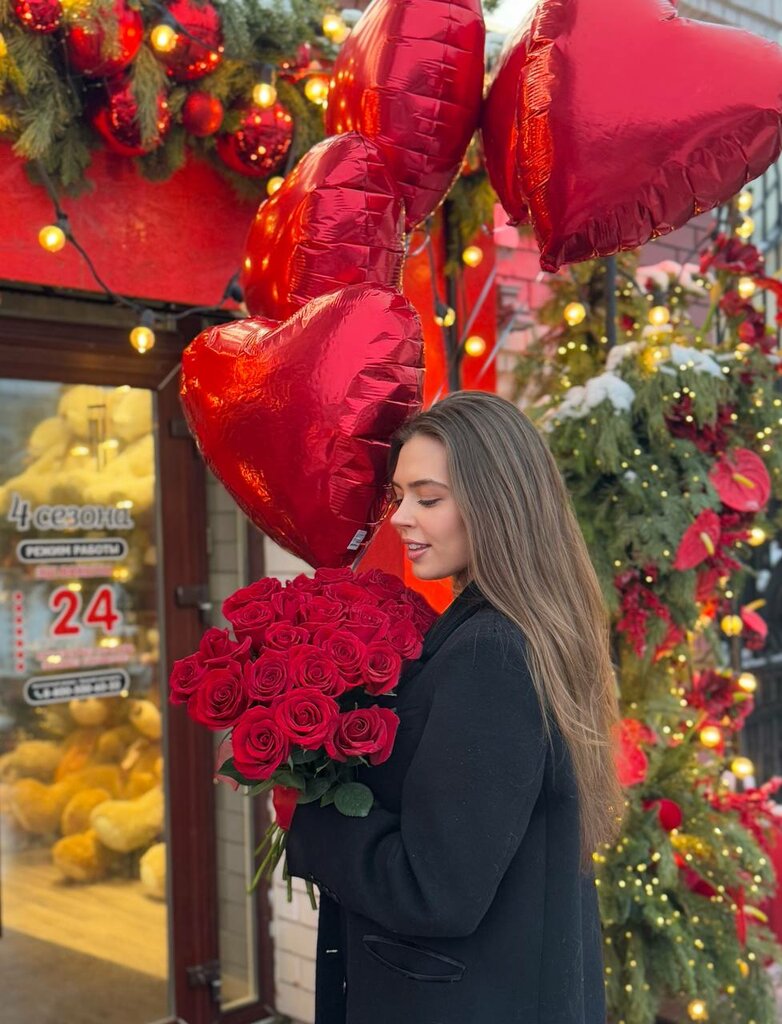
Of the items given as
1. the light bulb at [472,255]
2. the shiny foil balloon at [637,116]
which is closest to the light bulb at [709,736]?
the light bulb at [472,255]

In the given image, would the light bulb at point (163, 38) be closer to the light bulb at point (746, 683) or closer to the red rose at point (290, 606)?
the red rose at point (290, 606)

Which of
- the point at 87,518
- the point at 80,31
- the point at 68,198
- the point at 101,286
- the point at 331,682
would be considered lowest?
the point at 331,682

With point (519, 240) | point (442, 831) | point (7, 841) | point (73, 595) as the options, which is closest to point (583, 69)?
point (442, 831)

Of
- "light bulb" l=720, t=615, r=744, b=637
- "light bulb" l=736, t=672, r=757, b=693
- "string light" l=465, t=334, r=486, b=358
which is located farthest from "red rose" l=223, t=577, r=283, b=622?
"light bulb" l=720, t=615, r=744, b=637

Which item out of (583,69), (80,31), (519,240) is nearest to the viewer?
(583,69)

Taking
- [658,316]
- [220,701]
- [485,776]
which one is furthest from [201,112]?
[485,776]

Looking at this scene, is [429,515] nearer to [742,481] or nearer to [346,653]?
[346,653]

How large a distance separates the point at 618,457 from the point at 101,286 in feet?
4.98

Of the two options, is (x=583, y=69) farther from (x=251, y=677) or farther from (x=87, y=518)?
(x=87, y=518)

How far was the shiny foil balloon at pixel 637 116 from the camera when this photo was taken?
2.08 m

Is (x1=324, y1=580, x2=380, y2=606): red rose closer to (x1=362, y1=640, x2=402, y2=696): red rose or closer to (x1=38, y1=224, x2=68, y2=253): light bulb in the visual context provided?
(x1=362, y1=640, x2=402, y2=696): red rose

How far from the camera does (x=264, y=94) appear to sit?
9.83ft

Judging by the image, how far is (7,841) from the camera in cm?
333

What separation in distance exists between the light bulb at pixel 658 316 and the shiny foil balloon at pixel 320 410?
178cm
